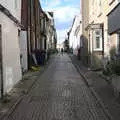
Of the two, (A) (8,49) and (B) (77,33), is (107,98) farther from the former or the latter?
(B) (77,33)

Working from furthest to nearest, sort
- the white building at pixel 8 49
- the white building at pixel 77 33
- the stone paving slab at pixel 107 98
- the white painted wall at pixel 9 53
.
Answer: the white building at pixel 77 33 < the white painted wall at pixel 9 53 < the white building at pixel 8 49 < the stone paving slab at pixel 107 98

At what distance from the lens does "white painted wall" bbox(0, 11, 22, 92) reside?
16.4m

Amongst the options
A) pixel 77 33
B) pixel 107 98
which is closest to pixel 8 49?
pixel 107 98

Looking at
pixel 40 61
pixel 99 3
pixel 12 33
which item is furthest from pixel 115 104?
pixel 40 61

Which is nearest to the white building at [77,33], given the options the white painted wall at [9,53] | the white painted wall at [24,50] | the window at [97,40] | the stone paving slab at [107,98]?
the window at [97,40]

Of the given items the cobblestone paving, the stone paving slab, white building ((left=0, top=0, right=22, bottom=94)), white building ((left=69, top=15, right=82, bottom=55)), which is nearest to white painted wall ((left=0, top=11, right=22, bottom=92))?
white building ((left=0, top=0, right=22, bottom=94))

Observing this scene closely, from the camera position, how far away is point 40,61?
3972cm

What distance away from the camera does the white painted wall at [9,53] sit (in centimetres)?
1639

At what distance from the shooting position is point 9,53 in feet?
58.7

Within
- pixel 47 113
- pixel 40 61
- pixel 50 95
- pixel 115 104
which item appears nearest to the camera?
pixel 47 113

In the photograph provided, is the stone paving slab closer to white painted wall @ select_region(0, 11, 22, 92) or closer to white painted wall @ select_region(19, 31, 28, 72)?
white painted wall @ select_region(0, 11, 22, 92)

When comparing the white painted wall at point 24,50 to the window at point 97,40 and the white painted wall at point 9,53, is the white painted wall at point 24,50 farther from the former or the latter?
the white painted wall at point 9,53

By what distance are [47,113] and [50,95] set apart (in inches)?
167

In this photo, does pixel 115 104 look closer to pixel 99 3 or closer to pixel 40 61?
pixel 99 3
